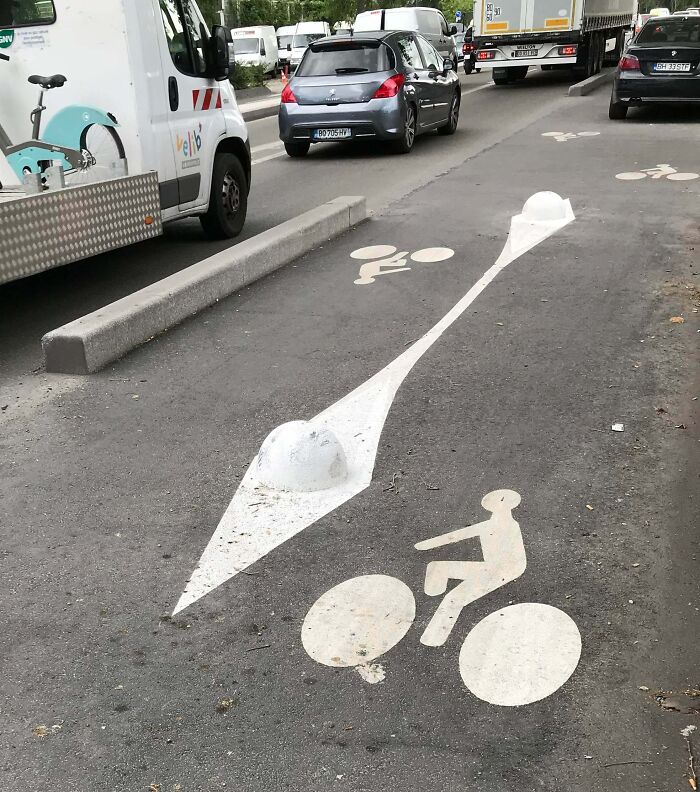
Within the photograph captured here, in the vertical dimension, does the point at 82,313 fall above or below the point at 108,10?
below

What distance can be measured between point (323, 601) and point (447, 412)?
194 cm

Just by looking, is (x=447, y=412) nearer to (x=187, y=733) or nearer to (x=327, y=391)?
(x=327, y=391)

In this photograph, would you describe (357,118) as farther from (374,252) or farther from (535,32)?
(535,32)

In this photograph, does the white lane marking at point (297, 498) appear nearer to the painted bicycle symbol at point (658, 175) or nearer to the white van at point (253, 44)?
the painted bicycle symbol at point (658, 175)

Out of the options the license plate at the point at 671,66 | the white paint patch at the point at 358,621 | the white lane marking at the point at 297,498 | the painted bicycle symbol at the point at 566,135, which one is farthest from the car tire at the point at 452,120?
the white paint patch at the point at 358,621

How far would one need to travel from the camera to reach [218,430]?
200 inches

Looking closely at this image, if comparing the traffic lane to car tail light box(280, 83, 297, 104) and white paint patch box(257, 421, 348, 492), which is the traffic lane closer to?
car tail light box(280, 83, 297, 104)

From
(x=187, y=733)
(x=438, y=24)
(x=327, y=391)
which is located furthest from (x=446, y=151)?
(x=438, y=24)

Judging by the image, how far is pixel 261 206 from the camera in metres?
11.6

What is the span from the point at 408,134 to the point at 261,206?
4.43 meters

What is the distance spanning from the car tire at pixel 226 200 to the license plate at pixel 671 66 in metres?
10.1

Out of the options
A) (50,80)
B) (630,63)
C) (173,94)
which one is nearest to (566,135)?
(630,63)

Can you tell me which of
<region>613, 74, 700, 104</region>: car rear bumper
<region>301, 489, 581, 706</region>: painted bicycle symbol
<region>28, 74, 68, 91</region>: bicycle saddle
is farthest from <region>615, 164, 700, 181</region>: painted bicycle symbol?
<region>301, 489, 581, 706</region>: painted bicycle symbol

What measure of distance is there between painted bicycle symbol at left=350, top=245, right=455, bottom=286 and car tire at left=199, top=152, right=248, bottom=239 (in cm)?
140
